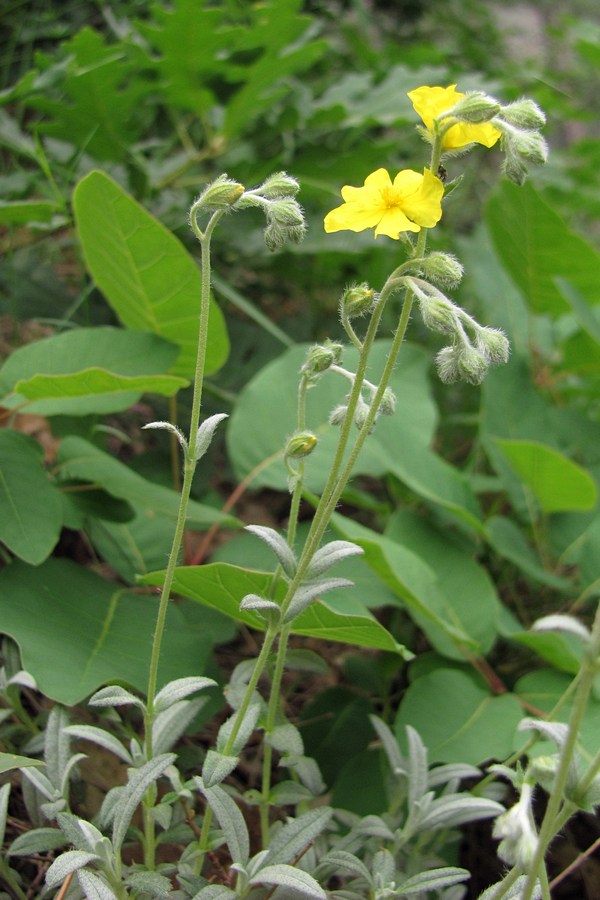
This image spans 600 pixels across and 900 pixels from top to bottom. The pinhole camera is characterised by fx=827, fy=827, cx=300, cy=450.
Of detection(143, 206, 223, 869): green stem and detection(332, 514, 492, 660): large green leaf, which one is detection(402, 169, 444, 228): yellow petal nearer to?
detection(143, 206, 223, 869): green stem

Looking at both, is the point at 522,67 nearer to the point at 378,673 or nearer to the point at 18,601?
the point at 378,673

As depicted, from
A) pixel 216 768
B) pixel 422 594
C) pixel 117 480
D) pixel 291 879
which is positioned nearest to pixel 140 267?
pixel 117 480

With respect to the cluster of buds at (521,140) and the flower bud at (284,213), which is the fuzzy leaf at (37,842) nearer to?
the flower bud at (284,213)

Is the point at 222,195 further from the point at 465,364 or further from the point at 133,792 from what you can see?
the point at 133,792

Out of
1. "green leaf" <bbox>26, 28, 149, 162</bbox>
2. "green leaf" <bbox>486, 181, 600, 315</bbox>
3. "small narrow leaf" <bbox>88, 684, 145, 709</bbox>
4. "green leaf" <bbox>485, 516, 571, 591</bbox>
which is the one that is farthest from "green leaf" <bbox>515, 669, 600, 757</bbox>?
"green leaf" <bbox>26, 28, 149, 162</bbox>

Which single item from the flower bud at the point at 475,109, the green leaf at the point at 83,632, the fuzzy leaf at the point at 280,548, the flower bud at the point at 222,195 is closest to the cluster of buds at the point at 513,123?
the flower bud at the point at 475,109

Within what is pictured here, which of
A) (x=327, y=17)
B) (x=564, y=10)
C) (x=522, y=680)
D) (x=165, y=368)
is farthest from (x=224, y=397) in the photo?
(x=564, y=10)
